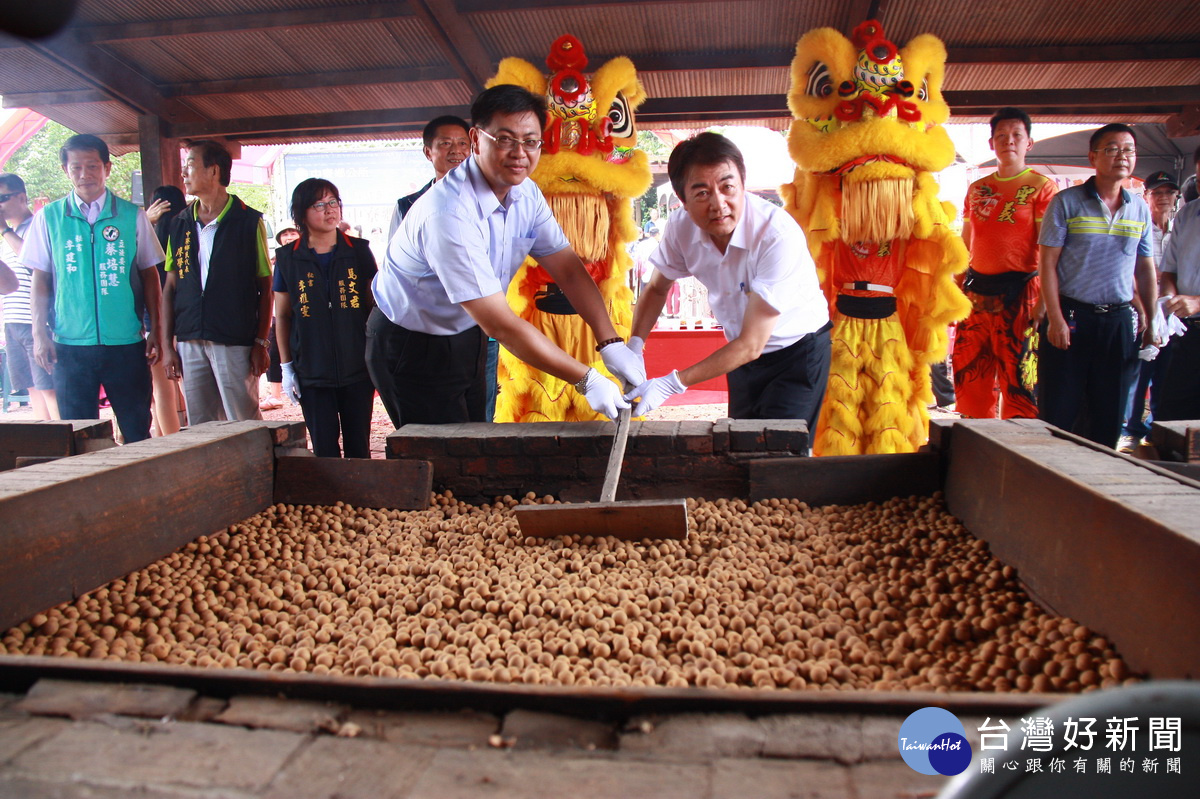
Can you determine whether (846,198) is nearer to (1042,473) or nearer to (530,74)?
(530,74)

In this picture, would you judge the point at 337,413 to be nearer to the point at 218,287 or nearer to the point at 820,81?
the point at 218,287

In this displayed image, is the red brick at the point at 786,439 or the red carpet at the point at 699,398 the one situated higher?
the red brick at the point at 786,439

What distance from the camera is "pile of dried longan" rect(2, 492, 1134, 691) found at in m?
1.32

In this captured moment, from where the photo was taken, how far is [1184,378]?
3682 mm

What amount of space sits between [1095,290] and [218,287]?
3784 mm

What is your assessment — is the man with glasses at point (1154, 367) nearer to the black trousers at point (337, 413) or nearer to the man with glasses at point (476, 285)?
the man with glasses at point (476, 285)

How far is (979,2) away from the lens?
11.7ft

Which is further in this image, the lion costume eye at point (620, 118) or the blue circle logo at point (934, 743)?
the lion costume eye at point (620, 118)

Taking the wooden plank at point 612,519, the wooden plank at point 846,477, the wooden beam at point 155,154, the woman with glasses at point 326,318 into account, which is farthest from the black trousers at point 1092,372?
the wooden beam at point 155,154

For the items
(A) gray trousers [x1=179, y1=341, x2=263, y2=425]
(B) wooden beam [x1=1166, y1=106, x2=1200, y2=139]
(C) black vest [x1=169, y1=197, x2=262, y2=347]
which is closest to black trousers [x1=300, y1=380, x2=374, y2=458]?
(A) gray trousers [x1=179, y1=341, x2=263, y2=425]

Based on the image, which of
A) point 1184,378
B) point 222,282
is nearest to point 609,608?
point 222,282

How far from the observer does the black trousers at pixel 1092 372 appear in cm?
329

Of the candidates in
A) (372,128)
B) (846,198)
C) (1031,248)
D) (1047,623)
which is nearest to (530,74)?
(846,198)

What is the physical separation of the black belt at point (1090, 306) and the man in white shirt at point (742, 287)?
1.39 metres
